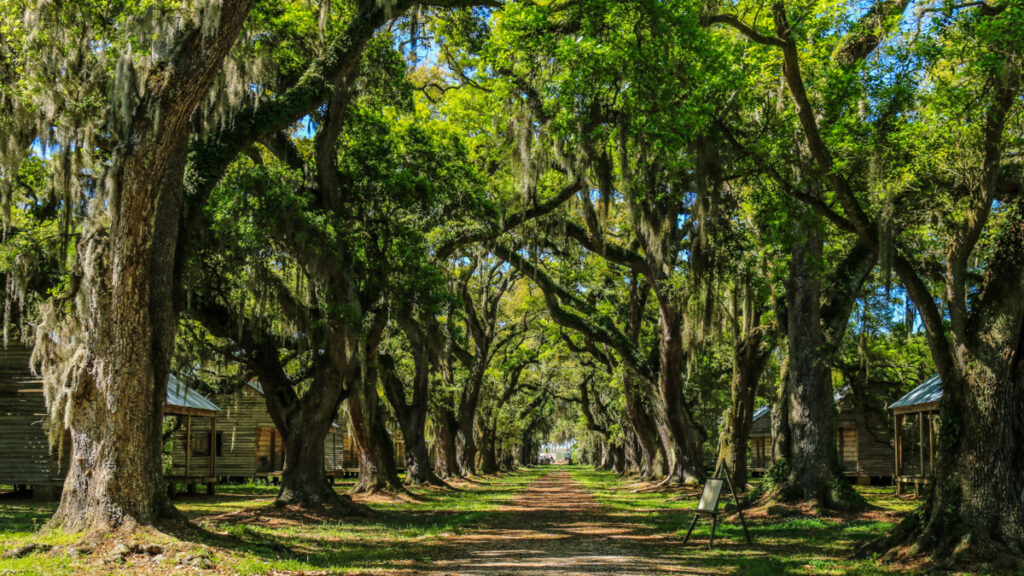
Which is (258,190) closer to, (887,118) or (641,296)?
(887,118)

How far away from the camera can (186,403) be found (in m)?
21.9

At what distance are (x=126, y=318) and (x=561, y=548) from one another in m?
6.28

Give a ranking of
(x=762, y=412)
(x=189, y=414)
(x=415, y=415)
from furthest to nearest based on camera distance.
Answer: (x=762, y=412), (x=415, y=415), (x=189, y=414)

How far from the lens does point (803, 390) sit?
1495 centimetres

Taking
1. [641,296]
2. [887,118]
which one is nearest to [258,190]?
[887,118]

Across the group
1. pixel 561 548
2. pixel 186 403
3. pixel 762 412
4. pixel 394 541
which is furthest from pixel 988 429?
pixel 762 412

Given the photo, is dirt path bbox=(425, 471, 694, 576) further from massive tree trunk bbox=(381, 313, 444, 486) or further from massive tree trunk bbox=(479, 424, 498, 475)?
massive tree trunk bbox=(479, 424, 498, 475)

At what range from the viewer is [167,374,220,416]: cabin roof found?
21.8 metres

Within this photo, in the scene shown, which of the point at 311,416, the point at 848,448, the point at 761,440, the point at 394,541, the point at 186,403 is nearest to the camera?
the point at 394,541

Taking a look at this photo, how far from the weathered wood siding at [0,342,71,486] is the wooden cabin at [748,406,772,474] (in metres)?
30.1

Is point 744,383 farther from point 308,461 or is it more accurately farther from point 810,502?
point 308,461

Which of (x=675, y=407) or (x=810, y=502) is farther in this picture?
(x=675, y=407)

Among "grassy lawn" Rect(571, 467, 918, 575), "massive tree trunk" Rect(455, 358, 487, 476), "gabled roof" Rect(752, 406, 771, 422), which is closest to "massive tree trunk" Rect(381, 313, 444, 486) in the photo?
"massive tree trunk" Rect(455, 358, 487, 476)

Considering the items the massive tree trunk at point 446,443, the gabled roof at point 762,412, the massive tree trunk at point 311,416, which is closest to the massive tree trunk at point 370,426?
the massive tree trunk at point 311,416
